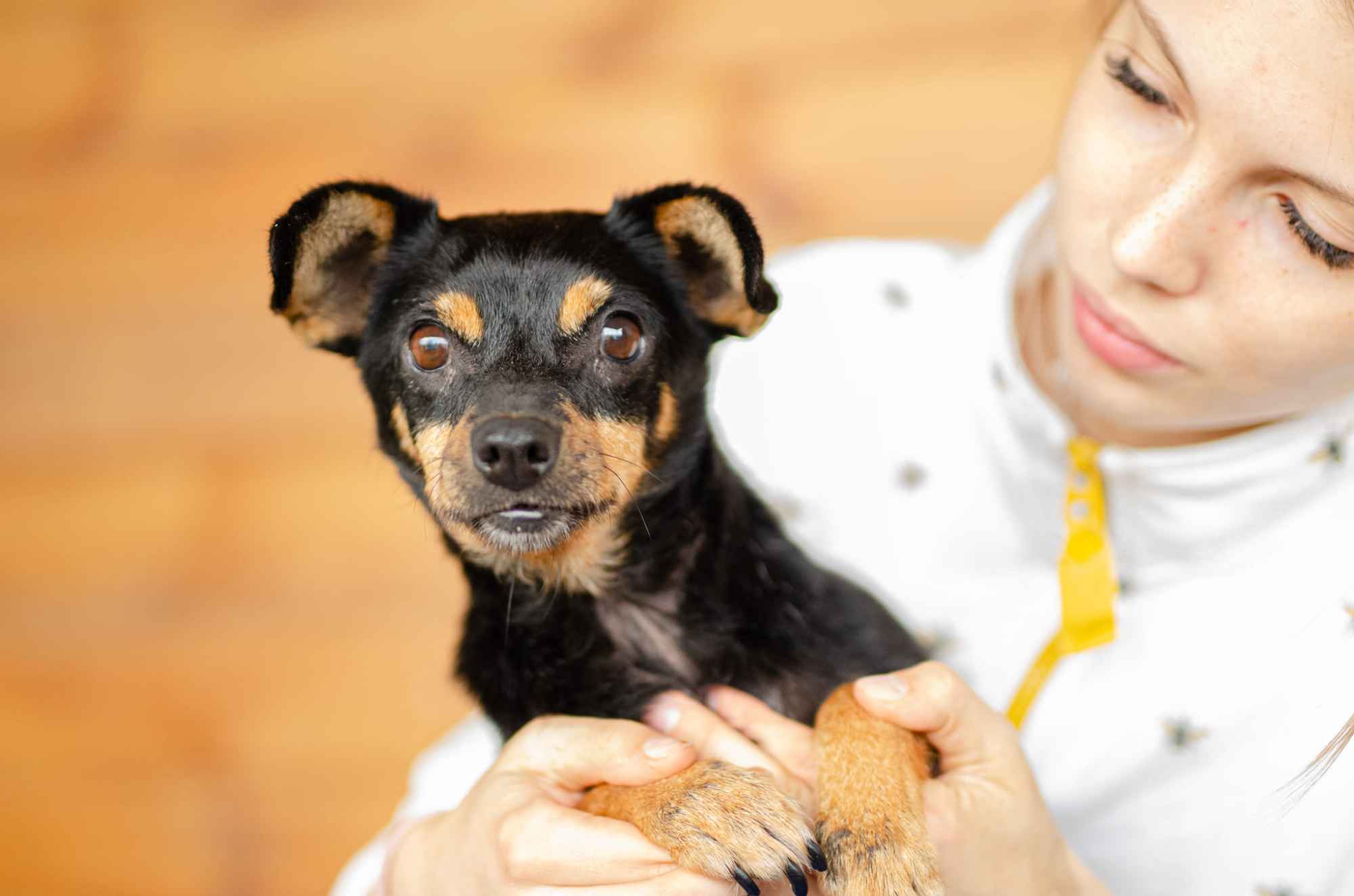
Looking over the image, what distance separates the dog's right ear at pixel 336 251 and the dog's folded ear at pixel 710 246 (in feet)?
1.17

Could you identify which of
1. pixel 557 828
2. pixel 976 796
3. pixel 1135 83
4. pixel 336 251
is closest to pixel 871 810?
pixel 976 796

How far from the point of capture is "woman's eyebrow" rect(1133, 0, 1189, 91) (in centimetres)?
132

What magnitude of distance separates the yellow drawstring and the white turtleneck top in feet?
0.12

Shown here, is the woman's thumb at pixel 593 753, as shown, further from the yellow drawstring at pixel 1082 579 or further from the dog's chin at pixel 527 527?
the yellow drawstring at pixel 1082 579

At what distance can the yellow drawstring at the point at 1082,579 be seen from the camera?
178 centimetres

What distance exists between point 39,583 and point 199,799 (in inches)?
35.2

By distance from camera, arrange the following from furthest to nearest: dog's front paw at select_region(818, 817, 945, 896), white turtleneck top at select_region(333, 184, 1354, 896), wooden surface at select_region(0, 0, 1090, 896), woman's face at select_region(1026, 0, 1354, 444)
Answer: wooden surface at select_region(0, 0, 1090, 896) → white turtleneck top at select_region(333, 184, 1354, 896) → dog's front paw at select_region(818, 817, 945, 896) → woman's face at select_region(1026, 0, 1354, 444)

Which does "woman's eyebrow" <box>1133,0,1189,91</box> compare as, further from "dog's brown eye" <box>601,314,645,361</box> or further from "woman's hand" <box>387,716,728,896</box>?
"woman's hand" <box>387,716,728,896</box>

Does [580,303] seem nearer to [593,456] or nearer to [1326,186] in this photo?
[593,456]

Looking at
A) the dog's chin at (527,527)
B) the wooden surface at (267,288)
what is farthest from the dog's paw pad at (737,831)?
the wooden surface at (267,288)

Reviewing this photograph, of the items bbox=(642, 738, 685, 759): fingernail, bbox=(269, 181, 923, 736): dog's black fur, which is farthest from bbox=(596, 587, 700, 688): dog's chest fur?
bbox=(642, 738, 685, 759): fingernail

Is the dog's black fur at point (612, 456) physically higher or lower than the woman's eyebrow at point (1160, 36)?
lower

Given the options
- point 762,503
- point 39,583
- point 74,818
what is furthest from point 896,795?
point 39,583

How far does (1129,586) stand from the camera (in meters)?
1.87
